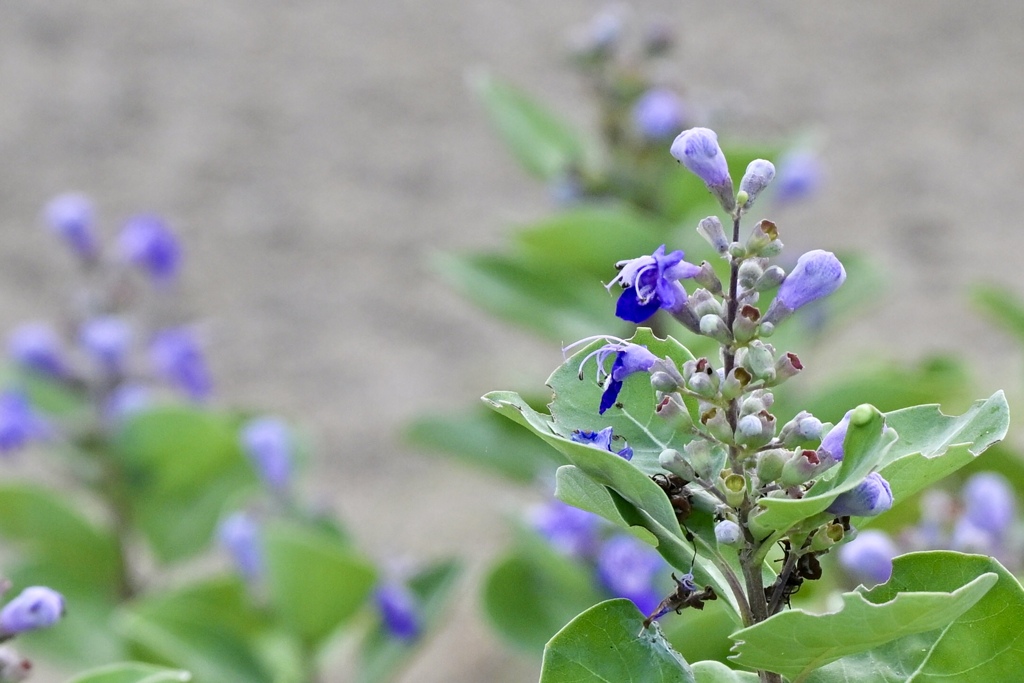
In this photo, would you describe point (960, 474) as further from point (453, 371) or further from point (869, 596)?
point (453, 371)

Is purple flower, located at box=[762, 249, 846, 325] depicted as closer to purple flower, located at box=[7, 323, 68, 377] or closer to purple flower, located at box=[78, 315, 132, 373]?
purple flower, located at box=[78, 315, 132, 373]

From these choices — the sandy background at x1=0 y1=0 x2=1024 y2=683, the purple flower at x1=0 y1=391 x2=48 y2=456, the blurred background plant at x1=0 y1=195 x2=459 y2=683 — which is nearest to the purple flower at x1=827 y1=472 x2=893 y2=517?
the blurred background plant at x1=0 y1=195 x2=459 y2=683

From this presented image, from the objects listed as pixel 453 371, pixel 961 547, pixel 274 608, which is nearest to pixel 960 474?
pixel 961 547

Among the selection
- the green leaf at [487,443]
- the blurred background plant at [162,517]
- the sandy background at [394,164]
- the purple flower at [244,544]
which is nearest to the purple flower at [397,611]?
the blurred background plant at [162,517]

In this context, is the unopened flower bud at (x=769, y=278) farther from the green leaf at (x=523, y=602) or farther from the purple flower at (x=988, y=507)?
the green leaf at (x=523, y=602)

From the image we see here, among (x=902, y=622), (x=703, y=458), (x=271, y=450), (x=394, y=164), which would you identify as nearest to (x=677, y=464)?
(x=703, y=458)

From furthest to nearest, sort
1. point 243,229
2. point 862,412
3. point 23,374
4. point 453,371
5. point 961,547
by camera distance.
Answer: point 243,229
point 453,371
point 23,374
point 961,547
point 862,412

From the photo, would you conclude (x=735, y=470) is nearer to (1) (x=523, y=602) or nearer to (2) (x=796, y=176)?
(1) (x=523, y=602)
